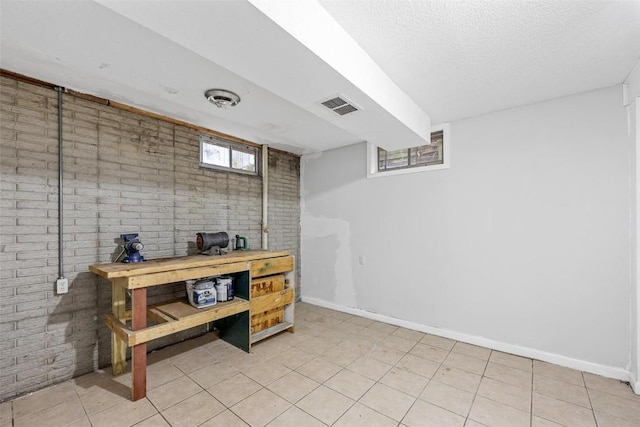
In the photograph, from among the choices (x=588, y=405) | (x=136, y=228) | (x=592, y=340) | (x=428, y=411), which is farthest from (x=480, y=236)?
(x=136, y=228)

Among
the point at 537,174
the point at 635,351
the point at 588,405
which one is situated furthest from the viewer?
the point at 537,174

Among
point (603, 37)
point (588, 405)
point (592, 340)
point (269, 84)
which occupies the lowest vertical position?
point (588, 405)

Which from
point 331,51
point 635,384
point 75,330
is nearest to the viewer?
point 331,51

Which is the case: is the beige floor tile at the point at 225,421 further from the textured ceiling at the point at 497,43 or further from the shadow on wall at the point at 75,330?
the textured ceiling at the point at 497,43

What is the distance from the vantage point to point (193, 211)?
339 cm

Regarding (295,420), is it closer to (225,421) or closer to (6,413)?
(225,421)

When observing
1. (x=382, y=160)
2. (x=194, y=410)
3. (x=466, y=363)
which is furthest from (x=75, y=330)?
(x=382, y=160)

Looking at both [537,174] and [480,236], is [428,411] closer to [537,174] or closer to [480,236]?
[480,236]

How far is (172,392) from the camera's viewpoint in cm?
228

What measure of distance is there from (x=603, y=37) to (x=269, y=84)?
2.30 metres

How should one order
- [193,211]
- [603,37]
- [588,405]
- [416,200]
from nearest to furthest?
[603,37] < [588,405] < [193,211] < [416,200]

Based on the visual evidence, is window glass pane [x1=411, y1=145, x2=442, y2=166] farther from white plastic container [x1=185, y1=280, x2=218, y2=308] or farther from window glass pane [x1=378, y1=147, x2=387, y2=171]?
white plastic container [x1=185, y1=280, x2=218, y2=308]

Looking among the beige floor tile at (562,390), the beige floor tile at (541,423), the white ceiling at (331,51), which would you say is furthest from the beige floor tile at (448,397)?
the white ceiling at (331,51)

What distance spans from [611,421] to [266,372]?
2662 millimetres
